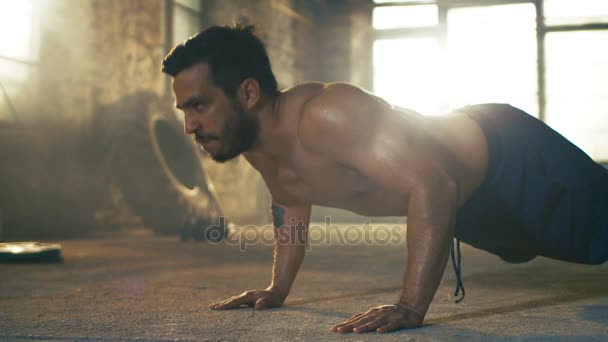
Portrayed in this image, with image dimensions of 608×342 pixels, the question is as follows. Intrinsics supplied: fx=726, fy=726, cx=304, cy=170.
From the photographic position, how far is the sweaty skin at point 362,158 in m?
1.59

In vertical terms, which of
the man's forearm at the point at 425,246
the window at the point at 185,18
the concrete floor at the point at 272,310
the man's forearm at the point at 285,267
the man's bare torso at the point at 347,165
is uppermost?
the window at the point at 185,18

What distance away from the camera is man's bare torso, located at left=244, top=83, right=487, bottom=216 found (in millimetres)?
1770

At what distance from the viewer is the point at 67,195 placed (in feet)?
18.1

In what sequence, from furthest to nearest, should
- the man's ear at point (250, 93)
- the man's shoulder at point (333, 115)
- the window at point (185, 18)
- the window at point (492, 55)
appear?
the window at point (492, 55) < the window at point (185, 18) < the man's ear at point (250, 93) < the man's shoulder at point (333, 115)

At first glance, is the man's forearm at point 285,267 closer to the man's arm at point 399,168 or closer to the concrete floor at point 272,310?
the concrete floor at point 272,310

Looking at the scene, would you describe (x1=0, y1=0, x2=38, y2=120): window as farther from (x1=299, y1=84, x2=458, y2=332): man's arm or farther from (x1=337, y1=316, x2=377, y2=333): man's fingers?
(x1=337, y1=316, x2=377, y2=333): man's fingers

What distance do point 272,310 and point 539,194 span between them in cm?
78

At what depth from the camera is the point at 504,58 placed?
901cm

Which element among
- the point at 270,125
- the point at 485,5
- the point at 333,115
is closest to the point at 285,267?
the point at 270,125

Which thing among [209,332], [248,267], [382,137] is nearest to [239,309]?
[209,332]

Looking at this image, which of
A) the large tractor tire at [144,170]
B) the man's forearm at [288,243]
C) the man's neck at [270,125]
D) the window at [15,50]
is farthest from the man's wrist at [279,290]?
the window at [15,50]

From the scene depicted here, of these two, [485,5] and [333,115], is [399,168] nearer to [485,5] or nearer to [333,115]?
[333,115]

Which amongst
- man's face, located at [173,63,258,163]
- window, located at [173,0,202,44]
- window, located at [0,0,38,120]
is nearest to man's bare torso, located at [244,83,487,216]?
man's face, located at [173,63,258,163]

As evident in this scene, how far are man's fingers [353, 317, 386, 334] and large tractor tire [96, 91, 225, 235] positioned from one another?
3.67m
